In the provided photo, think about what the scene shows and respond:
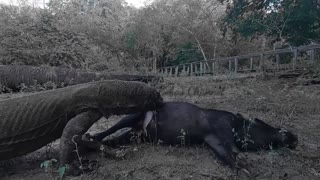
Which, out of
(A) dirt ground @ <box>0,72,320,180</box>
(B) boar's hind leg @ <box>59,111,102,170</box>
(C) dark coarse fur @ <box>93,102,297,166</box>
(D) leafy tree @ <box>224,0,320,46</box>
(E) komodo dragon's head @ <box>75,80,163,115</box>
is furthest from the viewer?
(D) leafy tree @ <box>224,0,320,46</box>

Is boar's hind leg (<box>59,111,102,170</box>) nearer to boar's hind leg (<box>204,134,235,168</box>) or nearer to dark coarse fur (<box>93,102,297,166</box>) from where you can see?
dark coarse fur (<box>93,102,297,166</box>)

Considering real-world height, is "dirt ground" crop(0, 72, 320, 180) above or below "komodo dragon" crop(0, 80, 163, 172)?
below

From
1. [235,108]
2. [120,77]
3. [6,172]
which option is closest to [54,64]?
[120,77]

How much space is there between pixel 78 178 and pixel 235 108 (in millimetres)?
3781

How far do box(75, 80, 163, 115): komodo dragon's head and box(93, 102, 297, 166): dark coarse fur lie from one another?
23 centimetres

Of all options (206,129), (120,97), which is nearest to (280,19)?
(206,129)

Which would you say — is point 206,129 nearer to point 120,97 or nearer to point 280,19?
point 120,97

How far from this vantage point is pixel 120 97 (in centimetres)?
422

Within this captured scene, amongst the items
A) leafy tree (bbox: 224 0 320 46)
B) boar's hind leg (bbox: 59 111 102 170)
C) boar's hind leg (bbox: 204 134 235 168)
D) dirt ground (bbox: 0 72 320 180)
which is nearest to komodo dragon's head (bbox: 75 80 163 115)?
boar's hind leg (bbox: 59 111 102 170)

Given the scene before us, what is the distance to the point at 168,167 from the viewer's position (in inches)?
146

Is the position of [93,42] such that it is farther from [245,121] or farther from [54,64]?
[245,121]

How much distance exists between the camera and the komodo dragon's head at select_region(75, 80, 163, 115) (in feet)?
13.3

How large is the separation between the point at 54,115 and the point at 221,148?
2.02 meters

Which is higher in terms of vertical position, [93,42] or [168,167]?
[93,42]
